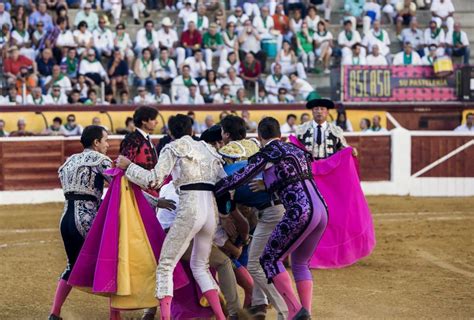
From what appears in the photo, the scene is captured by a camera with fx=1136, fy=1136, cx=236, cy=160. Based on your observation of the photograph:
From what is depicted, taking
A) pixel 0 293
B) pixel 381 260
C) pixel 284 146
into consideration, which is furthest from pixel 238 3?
pixel 284 146

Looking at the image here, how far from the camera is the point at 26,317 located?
818 cm

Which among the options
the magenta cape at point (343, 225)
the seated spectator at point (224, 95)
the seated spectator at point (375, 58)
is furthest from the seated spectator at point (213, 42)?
the magenta cape at point (343, 225)

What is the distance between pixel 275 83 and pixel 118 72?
8.78 feet

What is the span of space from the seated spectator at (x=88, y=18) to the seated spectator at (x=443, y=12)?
6.32m

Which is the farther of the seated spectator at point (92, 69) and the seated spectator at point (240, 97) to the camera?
the seated spectator at point (240, 97)

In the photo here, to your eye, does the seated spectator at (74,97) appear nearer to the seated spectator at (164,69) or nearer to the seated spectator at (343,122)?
the seated spectator at (164,69)

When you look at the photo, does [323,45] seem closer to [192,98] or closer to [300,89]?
[300,89]

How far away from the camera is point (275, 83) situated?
62.6 ft

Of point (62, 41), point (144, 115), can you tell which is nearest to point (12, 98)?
point (62, 41)

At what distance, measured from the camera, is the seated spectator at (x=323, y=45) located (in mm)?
19891

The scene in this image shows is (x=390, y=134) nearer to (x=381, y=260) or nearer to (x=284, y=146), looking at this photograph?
(x=381, y=260)

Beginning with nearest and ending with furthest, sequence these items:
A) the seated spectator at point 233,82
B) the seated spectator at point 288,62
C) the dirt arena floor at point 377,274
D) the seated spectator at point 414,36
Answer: the dirt arena floor at point 377,274
the seated spectator at point 233,82
the seated spectator at point 288,62
the seated spectator at point 414,36

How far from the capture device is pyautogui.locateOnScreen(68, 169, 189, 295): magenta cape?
7.30 metres

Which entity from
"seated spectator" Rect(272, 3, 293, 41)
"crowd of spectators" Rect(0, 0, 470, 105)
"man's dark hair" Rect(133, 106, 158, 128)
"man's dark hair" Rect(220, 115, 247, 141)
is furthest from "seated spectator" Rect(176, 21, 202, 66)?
"man's dark hair" Rect(133, 106, 158, 128)
